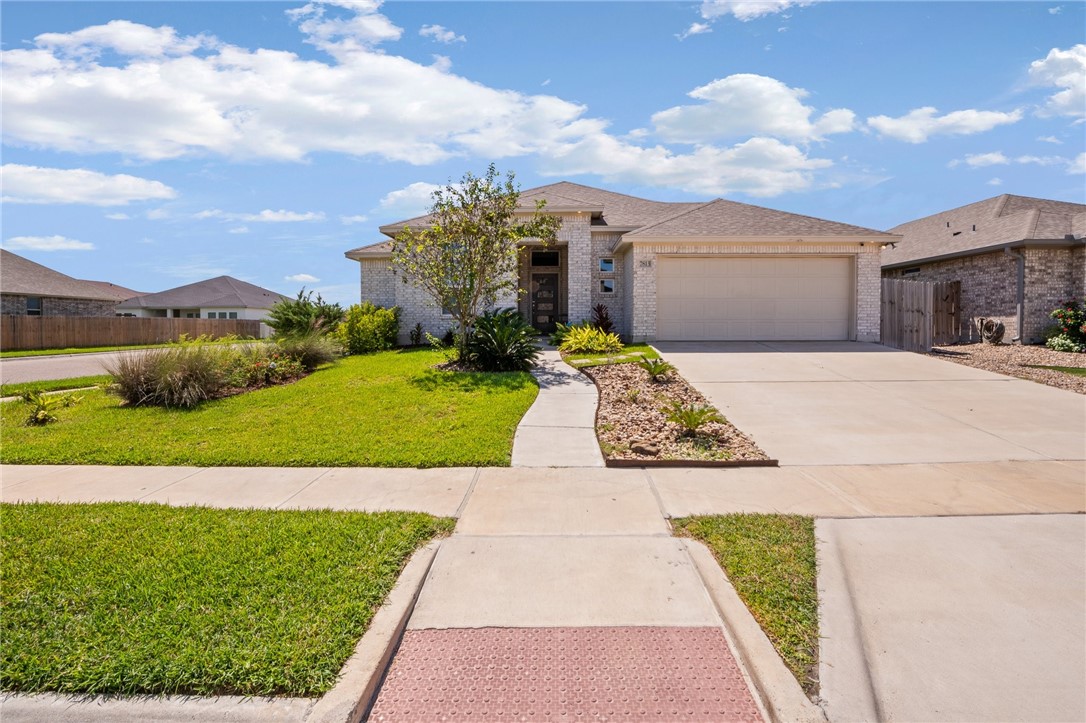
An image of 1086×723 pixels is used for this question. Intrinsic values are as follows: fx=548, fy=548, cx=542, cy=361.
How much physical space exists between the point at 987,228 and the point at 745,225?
10.0 metres

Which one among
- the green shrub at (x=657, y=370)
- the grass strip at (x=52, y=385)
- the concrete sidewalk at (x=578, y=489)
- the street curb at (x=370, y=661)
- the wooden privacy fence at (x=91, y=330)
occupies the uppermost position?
the wooden privacy fence at (x=91, y=330)

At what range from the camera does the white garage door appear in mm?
16047

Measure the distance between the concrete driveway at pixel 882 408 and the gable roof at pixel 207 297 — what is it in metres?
33.5

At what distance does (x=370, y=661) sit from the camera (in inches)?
105

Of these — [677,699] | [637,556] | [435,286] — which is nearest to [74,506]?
[637,556]

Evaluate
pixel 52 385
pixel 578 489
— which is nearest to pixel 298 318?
pixel 52 385

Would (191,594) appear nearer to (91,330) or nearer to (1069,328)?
(1069,328)

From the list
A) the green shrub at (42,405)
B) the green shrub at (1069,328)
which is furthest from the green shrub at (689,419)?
the green shrub at (1069,328)

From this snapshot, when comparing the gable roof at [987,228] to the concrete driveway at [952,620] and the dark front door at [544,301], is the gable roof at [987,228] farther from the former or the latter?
the concrete driveway at [952,620]

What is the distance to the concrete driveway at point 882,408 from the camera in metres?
6.62

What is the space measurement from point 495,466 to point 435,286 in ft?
24.3

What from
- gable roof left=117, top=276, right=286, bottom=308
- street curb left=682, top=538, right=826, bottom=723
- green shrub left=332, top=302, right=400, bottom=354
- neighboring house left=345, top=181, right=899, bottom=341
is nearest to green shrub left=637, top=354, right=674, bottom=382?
neighboring house left=345, top=181, right=899, bottom=341

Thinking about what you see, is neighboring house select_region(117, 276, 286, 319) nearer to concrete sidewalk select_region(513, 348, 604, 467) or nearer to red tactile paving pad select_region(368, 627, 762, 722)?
concrete sidewalk select_region(513, 348, 604, 467)

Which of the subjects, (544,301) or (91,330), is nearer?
(544,301)
